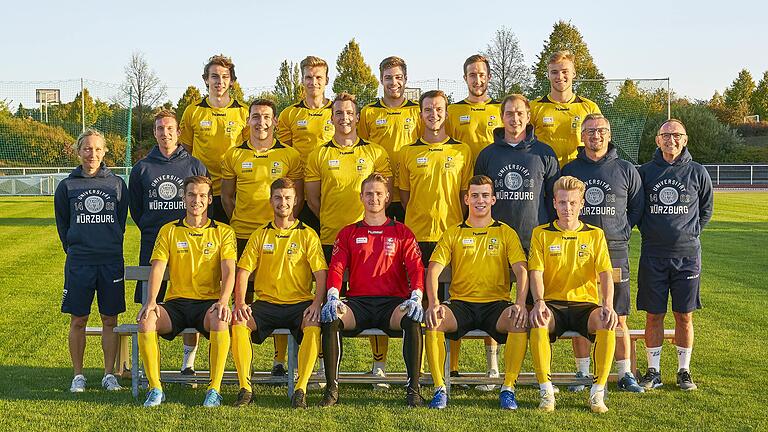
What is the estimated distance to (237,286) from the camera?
562 cm

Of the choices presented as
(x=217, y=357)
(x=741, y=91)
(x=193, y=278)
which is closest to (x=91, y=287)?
(x=193, y=278)

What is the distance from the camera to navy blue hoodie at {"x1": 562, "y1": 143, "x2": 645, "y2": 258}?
5898 mm

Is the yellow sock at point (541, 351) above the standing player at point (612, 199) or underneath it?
underneath

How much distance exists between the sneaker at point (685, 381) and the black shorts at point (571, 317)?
0.99 metres

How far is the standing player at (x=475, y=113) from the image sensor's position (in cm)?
641

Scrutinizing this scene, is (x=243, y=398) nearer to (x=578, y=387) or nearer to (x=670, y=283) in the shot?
(x=578, y=387)

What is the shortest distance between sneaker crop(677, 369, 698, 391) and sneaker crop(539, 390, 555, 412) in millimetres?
1203

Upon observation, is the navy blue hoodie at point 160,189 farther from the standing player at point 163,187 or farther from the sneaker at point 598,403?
the sneaker at point 598,403

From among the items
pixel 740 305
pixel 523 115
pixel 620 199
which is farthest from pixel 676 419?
pixel 740 305

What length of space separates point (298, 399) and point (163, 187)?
201 centimetres

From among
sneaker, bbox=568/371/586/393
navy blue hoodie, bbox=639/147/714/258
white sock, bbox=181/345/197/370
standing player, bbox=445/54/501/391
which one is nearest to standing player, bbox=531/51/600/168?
standing player, bbox=445/54/501/391

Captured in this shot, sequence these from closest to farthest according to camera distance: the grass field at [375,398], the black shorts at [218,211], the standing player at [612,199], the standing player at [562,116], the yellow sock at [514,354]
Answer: the grass field at [375,398] < the yellow sock at [514,354] < the standing player at [612,199] < the standing player at [562,116] < the black shorts at [218,211]

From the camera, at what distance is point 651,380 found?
5.93 m

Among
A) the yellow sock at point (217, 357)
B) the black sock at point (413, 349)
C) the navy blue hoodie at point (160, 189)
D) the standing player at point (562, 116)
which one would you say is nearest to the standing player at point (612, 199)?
the standing player at point (562, 116)
